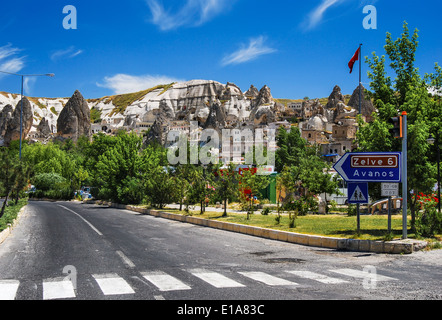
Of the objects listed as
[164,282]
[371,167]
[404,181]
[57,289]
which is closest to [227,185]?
[371,167]

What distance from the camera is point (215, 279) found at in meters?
7.40

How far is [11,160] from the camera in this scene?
2194 cm

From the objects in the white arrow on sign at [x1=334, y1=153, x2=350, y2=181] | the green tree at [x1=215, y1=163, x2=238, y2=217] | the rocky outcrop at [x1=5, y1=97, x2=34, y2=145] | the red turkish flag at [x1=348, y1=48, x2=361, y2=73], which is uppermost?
the rocky outcrop at [x1=5, y1=97, x2=34, y2=145]

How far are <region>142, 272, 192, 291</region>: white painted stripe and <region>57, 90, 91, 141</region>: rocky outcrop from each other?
583ft

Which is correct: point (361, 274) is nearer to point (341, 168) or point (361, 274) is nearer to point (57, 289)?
point (341, 168)

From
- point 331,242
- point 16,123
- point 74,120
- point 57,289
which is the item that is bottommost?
point 331,242

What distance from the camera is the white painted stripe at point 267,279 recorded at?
7.11 m

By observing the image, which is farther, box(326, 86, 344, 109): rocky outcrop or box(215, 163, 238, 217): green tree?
box(326, 86, 344, 109): rocky outcrop

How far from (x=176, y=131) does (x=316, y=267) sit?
6523 inches

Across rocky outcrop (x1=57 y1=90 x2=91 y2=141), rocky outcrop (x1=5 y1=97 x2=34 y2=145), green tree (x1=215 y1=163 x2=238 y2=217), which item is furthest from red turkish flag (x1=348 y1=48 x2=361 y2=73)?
rocky outcrop (x1=5 y1=97 x2=34 y2=145)

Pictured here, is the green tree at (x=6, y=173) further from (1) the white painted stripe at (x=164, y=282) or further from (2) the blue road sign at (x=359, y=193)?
(2) the blue road sign at (x=359, y=193)

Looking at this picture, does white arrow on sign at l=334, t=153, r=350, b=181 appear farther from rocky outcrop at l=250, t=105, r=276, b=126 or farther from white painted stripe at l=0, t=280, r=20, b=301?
rocky outcrop at l=250, t=105, r=276, b=126

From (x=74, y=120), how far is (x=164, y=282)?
180 m

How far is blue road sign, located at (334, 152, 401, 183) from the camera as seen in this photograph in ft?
41.2
